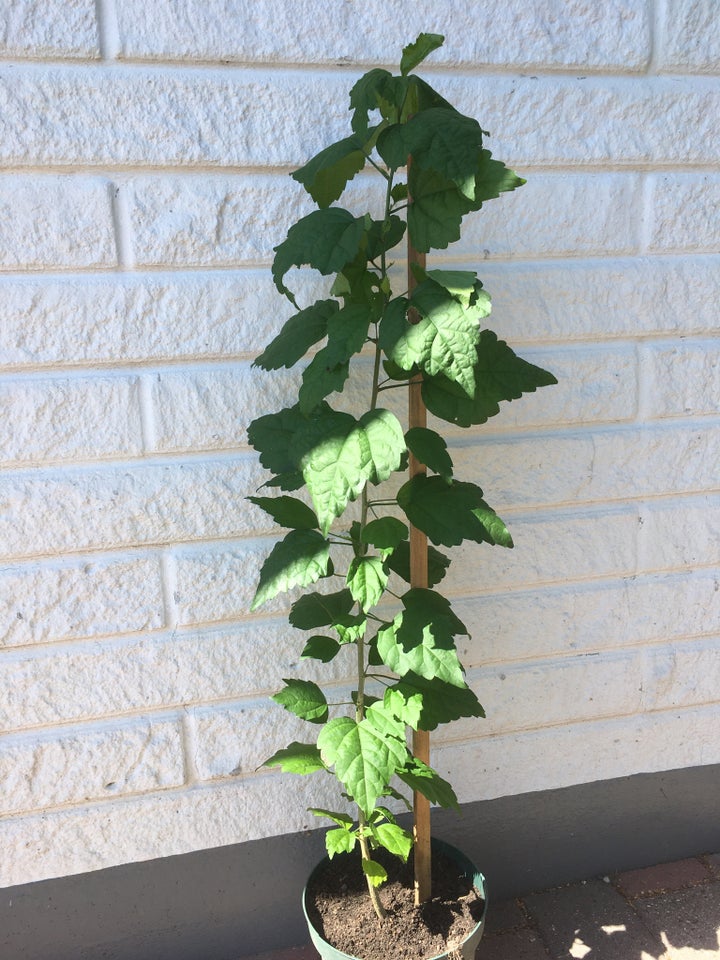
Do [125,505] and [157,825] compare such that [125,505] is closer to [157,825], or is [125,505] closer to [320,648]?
[320,648]

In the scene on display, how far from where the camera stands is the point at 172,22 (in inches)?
49.8

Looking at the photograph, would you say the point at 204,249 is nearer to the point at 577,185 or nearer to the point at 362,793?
the point at 577,185

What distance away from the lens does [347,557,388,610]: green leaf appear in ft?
3.69

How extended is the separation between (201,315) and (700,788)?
145 cm

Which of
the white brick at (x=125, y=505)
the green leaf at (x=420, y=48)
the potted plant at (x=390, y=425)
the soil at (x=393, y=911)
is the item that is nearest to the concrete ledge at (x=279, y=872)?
the soil at (x=393, y=911)

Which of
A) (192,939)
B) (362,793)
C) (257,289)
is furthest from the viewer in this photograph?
(192,939)

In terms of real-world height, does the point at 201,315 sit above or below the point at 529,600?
above

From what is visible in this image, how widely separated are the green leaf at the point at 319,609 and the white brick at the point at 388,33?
2.84 feet

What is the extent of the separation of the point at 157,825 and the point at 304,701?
452 millimetres

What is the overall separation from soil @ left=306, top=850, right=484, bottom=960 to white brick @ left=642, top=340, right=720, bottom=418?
0.94 meters

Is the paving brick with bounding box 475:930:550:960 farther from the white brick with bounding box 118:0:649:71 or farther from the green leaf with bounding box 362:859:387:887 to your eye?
the white brick with bounding box 118:0:649:71

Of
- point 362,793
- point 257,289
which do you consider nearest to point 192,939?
point 362,793

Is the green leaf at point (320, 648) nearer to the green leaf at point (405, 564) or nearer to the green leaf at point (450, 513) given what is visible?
the green leaf at point (405, 564)

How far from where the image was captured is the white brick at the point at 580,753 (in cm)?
164
